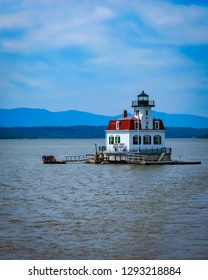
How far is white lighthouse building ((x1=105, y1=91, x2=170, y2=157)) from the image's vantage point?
170 feet

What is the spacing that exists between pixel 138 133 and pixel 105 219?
31.1 meters

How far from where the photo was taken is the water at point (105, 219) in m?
15.8

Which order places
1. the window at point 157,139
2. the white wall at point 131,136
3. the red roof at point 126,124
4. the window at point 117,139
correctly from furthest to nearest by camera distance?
the window at point 157,139 → the window at point 117,139 → the red roof at point 126,124 → the white wall at point 131,136

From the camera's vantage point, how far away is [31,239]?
1730 cm

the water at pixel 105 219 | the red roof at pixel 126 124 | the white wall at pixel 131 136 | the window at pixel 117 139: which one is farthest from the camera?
the window at pixel 117 139

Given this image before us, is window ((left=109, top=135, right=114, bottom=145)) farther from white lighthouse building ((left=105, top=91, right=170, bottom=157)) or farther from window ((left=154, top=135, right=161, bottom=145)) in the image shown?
window ((left=154, top=135, right=161, bottom=145))

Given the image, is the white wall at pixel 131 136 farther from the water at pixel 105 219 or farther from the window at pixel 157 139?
the water at pixel 105 219

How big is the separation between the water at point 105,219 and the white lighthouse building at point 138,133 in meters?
13.7

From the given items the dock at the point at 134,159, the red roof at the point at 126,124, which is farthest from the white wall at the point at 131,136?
the dock at the point at 134,159

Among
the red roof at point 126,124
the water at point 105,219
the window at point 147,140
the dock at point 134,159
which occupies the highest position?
the red roof at point 126,124

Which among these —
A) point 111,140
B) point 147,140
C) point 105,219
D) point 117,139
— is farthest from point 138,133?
point 105,219
